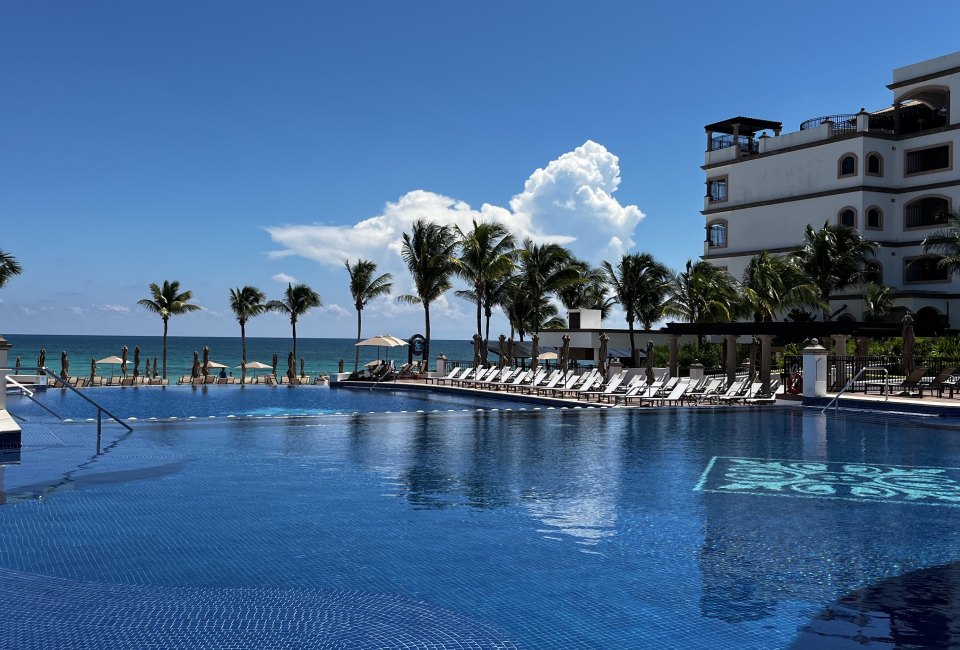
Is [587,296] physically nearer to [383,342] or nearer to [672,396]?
[383,342]

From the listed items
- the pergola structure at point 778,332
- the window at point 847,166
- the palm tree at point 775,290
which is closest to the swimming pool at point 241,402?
the pergola structure at point 778,332

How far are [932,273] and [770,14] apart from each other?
76.1 ft

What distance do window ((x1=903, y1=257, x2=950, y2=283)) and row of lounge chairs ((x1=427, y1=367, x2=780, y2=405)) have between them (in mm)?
20332

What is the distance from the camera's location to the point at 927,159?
138ft

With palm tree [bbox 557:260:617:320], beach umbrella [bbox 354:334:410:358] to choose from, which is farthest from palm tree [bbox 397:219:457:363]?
palm tree [bbox 557:260:617:320]

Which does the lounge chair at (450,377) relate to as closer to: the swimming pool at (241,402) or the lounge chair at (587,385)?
the swimming pool at (241,402)

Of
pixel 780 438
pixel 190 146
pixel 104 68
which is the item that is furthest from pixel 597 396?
pixel 190 146

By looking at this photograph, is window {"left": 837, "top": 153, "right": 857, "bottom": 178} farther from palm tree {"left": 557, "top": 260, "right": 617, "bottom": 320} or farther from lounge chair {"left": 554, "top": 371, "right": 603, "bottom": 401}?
lounge chair {"left": 554, "top": 371, "right": 603, "bottom": 401}

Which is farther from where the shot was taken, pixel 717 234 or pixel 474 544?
pixel 717 234

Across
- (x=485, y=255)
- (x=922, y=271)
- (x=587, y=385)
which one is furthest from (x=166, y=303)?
(x=922, y=271)

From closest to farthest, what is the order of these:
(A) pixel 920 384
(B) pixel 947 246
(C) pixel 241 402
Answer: (A) pixel 920 384 < (C) pixel 241 402 < (B) pixel 947 246

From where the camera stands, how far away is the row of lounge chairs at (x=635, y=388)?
2305cm

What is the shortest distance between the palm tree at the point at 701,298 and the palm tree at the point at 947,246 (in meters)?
8.75

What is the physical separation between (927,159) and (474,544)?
42066mm
